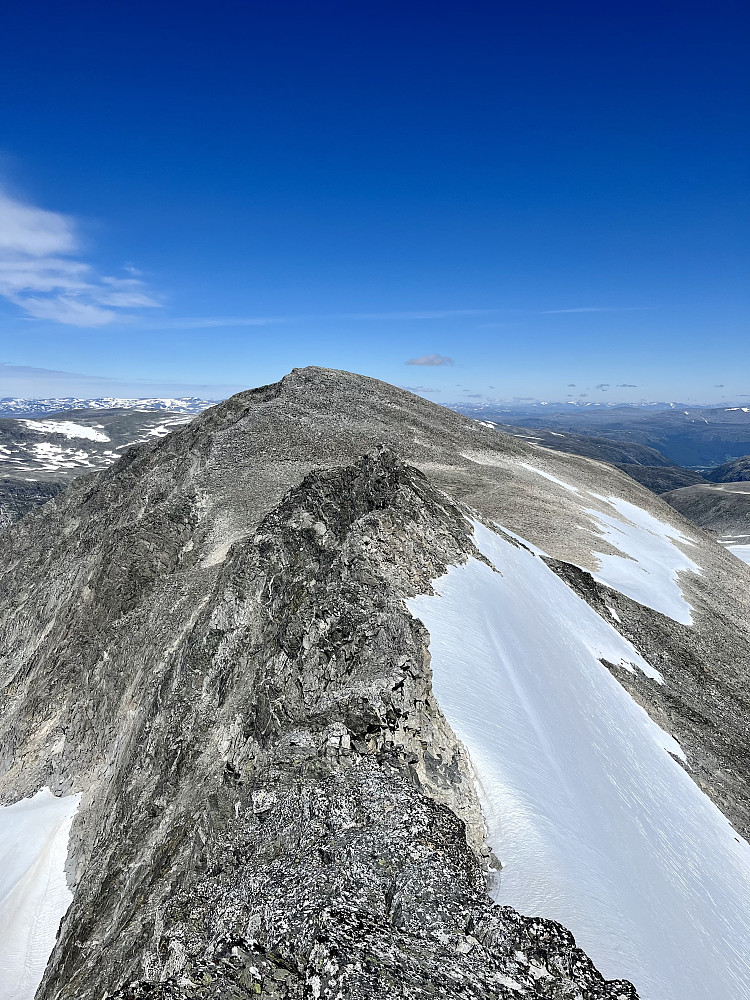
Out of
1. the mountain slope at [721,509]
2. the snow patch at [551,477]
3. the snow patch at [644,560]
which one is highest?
the snow patch at [551,477]

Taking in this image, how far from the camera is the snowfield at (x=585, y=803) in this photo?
35.5 feet

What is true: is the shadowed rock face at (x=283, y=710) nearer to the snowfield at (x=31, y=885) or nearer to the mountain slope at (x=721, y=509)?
the snowfield at (x=31, y=885)

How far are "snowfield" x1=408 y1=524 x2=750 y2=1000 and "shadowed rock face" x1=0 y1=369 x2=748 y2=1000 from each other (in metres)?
1.39

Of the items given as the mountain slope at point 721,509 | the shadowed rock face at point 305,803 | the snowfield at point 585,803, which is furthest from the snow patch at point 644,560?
the mountain slope at point 721,509

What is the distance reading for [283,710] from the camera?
54.5 feet

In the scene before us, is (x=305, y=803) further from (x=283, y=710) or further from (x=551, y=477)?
(x=551, y=477)

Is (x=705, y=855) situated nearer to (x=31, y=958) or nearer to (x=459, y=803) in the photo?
(x=459, y=803)

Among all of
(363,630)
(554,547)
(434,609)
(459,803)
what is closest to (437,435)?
(554,547)

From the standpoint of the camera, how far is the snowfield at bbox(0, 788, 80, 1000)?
24.5 meters

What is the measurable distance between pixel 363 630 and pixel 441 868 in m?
7.16

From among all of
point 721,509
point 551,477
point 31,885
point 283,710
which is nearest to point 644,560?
point 551,477

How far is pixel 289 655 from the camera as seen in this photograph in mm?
18016

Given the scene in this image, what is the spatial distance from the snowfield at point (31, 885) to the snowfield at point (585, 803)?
26.1 m

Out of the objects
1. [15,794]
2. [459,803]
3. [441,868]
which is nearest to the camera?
[441,868]
